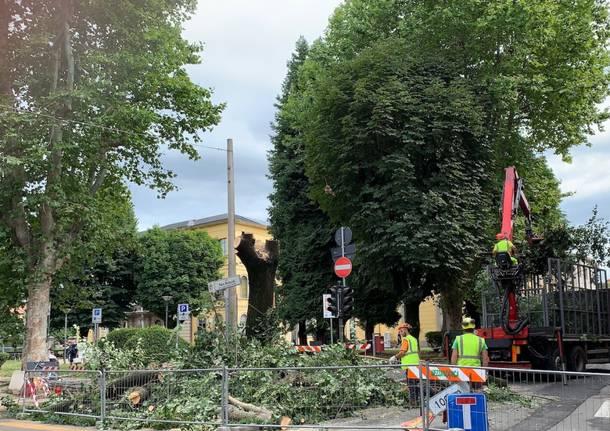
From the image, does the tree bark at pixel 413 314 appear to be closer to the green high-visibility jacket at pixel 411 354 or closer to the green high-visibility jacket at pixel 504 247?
the green high-visibility jacket at pixel 504 247

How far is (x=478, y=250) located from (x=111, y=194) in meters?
14.3

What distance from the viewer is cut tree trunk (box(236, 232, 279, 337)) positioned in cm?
1478

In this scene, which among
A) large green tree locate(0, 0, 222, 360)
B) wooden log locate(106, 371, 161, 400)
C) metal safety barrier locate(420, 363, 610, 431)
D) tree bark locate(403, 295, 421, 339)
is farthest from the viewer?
tree bark locate(403, 295, 421, 339)

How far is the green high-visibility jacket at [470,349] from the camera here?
9.99 metres

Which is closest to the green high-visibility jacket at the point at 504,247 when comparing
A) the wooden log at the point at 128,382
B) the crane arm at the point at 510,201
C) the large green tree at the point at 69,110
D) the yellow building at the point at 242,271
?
the crane arm at the point at 510,201

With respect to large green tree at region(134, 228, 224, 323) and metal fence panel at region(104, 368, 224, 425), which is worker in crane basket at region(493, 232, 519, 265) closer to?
metal fence panel at region(104, 368, 224, 425)

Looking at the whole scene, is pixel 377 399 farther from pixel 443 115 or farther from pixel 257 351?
pixel 443 115

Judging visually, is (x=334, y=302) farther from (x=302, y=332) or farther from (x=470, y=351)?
(x=302, y=332)

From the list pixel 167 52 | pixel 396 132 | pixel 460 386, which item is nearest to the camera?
pixel 460 386

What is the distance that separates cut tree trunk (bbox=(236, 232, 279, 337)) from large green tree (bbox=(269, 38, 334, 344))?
627 inches

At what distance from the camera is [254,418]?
9891 millimetres

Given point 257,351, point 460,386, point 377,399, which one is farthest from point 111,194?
point 460,386

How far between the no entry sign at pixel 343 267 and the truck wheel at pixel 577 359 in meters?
7.46

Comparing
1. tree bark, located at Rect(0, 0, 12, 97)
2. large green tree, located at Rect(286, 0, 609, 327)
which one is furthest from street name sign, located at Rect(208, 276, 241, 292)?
tree bark, located at Rect(0, 0, 12, 97)
